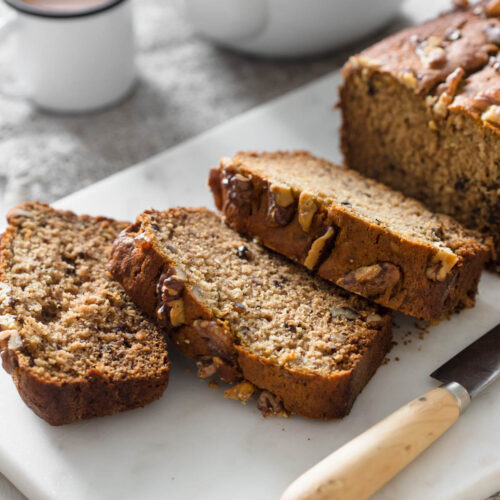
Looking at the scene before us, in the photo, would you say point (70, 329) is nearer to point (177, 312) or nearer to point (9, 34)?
point (177, 312)

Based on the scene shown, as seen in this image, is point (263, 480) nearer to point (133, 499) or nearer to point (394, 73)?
point (133, 499)

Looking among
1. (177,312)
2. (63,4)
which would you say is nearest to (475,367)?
(177,312)

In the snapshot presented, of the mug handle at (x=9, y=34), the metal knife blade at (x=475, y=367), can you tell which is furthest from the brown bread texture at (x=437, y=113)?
the mug handle at (x=9, y=34)

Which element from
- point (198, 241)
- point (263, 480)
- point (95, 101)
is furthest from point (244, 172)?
point (95, 101)

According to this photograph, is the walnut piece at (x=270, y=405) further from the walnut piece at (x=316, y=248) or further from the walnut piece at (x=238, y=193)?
the walnut piece at (x=238, y=193)

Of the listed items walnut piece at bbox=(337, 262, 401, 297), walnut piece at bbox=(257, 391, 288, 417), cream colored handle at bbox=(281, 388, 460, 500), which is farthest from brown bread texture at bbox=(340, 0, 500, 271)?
walnut piece at bbox=(257, 391, 288, 417)

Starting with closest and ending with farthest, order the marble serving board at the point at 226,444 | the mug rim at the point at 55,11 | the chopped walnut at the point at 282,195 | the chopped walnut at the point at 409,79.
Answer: the marble serving board at the point at 226,444 < the chopped walnut at the point at 282,195 < the chopped walnut at the point at 409,79 < the mug rim at the point at 55,11
